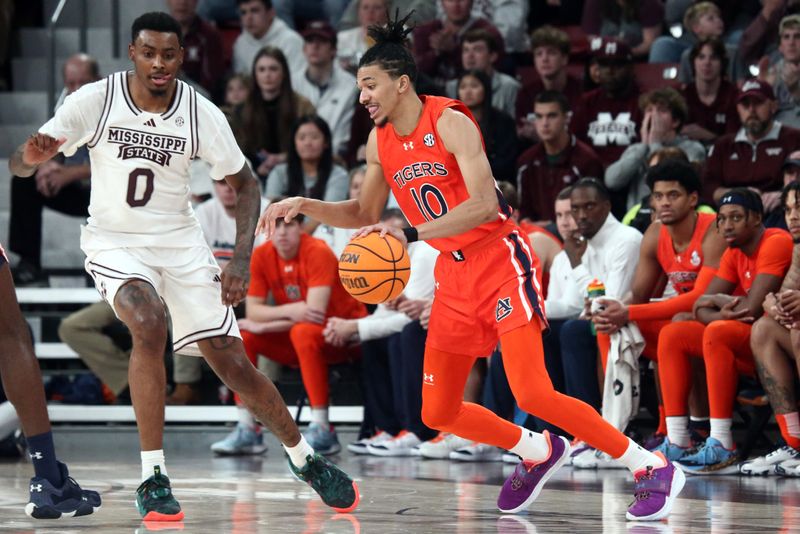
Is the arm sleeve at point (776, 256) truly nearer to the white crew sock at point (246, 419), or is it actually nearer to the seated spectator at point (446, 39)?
the white crew sock at point (246, 419)

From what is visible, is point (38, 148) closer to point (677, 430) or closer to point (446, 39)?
point (677, 430)

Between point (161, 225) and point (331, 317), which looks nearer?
point (161, 225)

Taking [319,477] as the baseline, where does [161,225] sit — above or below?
above

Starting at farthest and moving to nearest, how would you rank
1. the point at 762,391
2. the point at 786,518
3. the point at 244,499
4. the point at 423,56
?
the point at 423,56, the point at 762,391, the point at 244,499, the point at 786,518

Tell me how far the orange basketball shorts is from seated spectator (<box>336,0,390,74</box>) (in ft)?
19.3

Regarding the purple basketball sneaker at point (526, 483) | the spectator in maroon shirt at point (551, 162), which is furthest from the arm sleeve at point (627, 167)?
the purple basketball sneaker at point (526, 483)

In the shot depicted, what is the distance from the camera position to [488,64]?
10.4 meters

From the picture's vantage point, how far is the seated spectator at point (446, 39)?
1079cm

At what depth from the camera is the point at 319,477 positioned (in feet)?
17.6

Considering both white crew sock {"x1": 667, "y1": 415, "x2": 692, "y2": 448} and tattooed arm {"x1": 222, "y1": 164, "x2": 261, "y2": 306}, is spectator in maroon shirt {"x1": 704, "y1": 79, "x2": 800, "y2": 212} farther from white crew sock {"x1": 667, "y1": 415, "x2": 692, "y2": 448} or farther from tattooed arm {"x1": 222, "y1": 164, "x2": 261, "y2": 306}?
tattooed arm {"x1": 222, "y1": 164, "x2": 261, "y2": 306}

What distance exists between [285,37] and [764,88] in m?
4.59

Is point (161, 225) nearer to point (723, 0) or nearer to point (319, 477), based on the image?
point (319, 477)

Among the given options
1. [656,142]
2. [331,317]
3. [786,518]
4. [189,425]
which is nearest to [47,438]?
[786,518]

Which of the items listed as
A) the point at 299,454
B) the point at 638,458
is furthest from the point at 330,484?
the point at 638,458
